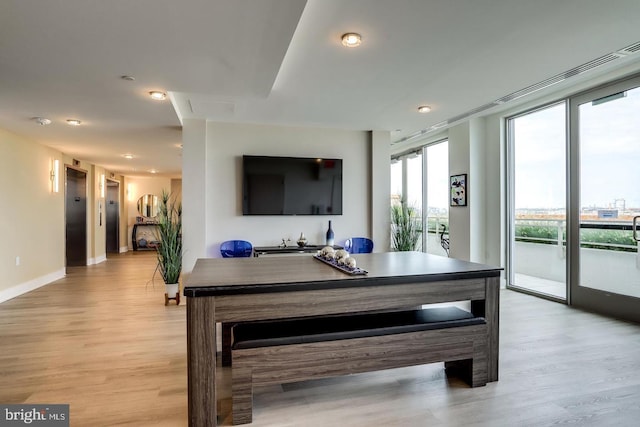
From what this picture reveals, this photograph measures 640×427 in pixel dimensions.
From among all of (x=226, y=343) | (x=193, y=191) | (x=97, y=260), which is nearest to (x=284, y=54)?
(x=226, y=343)

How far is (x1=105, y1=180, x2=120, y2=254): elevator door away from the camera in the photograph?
10133 millimetres

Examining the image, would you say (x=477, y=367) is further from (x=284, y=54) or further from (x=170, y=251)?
(x=170, y=251)

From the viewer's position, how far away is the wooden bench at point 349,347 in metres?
2.01

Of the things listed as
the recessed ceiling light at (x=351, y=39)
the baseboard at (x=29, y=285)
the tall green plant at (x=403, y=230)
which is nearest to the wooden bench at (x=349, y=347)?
the recessed ceiling light at (x=351, y=39)

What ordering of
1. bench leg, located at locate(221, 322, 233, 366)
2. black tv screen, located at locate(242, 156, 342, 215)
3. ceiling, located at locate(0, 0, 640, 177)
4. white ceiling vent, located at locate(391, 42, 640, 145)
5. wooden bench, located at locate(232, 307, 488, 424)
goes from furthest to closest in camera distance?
black tv screen, located at locate(242, 156, 342, 215) → white ceiling vent, located at locate(391, 42, 640, 145) → bench leg, located at locate(221, 322, 233, 366) → ceiling, located at locate(0, 0, 640, 177) → wooden bench, located at locate(232, 307, 488, 424)

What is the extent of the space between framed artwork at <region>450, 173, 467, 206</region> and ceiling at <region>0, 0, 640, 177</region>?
4.91 feet

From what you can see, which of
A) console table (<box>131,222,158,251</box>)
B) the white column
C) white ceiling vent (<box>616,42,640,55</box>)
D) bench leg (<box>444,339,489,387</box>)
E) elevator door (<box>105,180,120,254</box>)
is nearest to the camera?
bench leg (<box>444,339,489,387</box>)

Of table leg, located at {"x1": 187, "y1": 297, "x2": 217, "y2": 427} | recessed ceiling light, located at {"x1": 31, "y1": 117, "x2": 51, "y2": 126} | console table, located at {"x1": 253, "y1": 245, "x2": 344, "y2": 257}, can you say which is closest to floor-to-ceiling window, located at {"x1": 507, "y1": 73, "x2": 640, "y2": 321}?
console table, located at {"x1": 253, "y1": 245, "x2": 344, "y2": 257}

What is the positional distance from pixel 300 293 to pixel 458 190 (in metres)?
4.47

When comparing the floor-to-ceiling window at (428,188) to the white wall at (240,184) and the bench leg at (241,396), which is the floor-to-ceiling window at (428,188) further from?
the bench leg at (241,396)

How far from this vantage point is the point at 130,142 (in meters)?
5.70

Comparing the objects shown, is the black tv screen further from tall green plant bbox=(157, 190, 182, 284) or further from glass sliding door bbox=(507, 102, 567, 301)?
glass sliding door bbox=(507, 102, 567, 301)

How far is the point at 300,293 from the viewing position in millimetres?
2068

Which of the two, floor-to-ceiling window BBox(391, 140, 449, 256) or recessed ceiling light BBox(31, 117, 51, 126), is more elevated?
recessed ceiling light BBox(31, 117, 51, 126)
